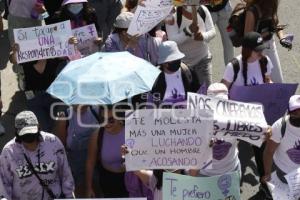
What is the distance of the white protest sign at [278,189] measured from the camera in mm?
A: 4781

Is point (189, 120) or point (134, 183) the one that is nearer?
point (189, 120)

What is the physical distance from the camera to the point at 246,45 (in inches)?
236

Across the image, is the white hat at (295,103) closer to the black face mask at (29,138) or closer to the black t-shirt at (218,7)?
the black face mask at (29,138)

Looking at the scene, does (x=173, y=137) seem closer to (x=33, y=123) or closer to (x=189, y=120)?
(x=189, y=120)

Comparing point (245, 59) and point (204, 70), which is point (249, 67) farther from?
point (204, 70)

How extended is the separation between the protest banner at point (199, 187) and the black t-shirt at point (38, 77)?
2361 mm

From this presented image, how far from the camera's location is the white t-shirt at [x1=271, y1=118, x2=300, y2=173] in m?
5.16

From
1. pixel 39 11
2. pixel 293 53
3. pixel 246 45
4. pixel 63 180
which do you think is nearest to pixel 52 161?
pixel 63 180

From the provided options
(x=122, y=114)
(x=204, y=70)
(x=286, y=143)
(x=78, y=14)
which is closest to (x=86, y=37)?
(x=78, y=14)

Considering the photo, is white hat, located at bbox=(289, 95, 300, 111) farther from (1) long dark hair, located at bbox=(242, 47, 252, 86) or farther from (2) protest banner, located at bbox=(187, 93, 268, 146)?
(1) long dark hair, located at bbox=(242, 47, 252, 86)

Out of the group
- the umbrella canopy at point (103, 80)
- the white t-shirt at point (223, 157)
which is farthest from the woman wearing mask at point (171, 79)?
the white t-shirt at point (223, 157)

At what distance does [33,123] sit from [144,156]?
962 mm

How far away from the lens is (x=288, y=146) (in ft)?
17.1

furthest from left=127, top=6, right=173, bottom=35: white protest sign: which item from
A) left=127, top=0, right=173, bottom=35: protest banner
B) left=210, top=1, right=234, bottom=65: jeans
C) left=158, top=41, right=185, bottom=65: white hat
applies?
left=210, top=1, right=234, bottom=65: jeans
